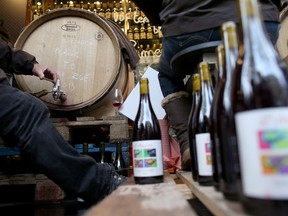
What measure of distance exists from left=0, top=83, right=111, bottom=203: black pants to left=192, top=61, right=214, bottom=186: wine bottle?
61 centimetres

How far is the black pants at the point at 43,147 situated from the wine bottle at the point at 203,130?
61cm

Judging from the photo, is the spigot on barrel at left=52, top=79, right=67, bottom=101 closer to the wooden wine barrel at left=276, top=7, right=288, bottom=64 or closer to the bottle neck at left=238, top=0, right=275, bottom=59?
the wooden wine barrel at left=276, top=7, right=288, bottom=64

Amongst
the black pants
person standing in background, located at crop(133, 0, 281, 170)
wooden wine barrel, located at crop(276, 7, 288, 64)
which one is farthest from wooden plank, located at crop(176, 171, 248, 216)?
wooden wine barrel, located at crop(276, 7, 288, 64)

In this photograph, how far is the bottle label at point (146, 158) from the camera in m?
1.13

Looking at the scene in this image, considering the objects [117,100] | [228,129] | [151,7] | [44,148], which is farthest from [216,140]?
[117,100]

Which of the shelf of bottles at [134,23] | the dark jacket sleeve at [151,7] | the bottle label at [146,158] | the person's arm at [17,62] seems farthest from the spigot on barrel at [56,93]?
the shelf of bottles at [134,23]

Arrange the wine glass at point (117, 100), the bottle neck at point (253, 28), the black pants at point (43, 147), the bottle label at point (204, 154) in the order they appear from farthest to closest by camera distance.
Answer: the wine glass at point (117, 100) < the black pants at point (43, 147) < the bottle label at point (204, 154) < the bottle neck at point (253, 28)

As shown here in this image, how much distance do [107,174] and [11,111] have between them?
22.3 inches

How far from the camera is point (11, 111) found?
4.79ft

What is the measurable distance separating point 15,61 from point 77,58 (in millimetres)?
477

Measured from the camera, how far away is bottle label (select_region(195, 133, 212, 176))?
924 mm

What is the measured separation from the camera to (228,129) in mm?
686

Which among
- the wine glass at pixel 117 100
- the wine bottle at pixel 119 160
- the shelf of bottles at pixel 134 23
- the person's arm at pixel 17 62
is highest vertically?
the shelf of bottles at pixel 134 23

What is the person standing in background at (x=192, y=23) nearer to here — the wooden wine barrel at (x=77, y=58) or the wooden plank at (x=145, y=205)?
the wooden plank at (x=145, y=205)
